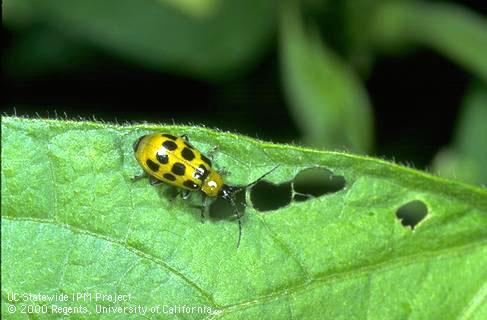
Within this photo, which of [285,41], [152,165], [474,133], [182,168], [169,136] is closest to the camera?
[152,165]

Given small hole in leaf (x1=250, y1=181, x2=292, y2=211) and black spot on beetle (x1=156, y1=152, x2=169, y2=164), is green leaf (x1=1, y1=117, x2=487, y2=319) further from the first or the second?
small hole in leaf (x1=250, y1=181, x2=292, y2=211)

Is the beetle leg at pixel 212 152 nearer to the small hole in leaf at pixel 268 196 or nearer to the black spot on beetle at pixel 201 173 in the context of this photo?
the black spot on beetle at pixel 201 173

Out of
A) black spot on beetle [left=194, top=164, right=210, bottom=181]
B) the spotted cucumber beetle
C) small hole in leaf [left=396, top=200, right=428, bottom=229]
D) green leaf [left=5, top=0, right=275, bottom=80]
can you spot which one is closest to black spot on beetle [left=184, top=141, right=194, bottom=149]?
the spotted cucumber beetle

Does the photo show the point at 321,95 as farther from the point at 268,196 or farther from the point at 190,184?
the point at 190,184

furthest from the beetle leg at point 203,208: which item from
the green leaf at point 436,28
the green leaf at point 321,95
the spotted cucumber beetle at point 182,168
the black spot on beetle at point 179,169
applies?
the green leaf at point 436,28

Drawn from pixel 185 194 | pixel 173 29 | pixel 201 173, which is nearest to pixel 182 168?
pixel 201 173

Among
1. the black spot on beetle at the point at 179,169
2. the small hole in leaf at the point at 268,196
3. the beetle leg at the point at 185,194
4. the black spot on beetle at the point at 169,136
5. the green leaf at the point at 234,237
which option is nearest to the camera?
the green leaf at the point at 234,237

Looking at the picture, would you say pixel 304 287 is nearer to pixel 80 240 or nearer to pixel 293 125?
pixel 80 240
